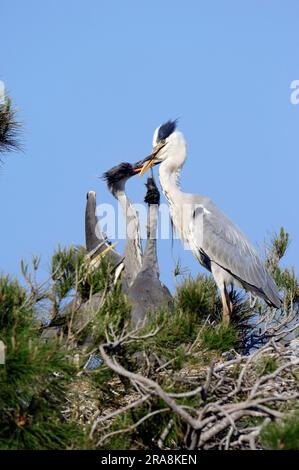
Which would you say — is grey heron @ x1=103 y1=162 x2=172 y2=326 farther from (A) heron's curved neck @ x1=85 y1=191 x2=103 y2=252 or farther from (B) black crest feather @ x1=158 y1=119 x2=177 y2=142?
(B) black crest feather @ x1=158 y1=119 x2=177 y2=142

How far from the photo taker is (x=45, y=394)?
162 inches

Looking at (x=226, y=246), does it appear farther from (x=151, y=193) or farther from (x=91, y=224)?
(x=91, y=224)

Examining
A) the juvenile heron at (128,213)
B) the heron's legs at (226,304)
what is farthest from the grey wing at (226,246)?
the juvenile heron at (128,213)

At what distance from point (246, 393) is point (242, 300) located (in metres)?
2.18

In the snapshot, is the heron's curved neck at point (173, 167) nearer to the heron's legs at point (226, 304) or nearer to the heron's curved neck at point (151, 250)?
the heron's curved neck at point (151, 250)

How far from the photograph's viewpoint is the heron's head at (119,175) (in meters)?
9.12

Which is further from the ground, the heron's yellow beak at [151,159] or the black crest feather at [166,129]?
the black crest feather at [166,129]

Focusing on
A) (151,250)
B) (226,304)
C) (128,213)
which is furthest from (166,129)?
(226,304)

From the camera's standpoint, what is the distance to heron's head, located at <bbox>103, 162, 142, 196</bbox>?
9.12 meters

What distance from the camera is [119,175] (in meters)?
9.24

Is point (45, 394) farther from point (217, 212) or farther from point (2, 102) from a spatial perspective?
point (217, 212)

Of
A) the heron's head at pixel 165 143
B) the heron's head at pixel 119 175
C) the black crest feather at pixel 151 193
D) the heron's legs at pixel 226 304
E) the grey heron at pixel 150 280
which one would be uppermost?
the heron's head at pixel 165 143

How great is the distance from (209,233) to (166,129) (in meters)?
0.96

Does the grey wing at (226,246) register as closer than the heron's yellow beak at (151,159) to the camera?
Yes
